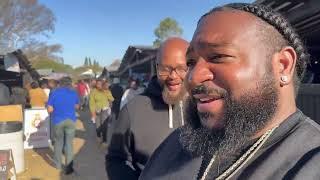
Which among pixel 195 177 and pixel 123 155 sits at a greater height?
pixel 195 177

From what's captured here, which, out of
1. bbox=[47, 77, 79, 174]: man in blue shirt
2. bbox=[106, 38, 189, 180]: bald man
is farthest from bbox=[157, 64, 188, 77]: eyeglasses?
bbox=[47, 77, 79, 174]: man in blue shirt


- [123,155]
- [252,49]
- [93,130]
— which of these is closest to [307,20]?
[123,155]

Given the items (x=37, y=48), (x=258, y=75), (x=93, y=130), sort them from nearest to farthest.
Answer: (x=258, y=75), (x=93, y=130), (x=37, y=48)

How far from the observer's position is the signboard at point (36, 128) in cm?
991

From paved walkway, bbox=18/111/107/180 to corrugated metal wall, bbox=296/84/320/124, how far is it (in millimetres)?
3085

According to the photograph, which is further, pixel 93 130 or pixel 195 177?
pixel 93 130

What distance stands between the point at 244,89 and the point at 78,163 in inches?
306

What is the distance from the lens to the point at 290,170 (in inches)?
42.7

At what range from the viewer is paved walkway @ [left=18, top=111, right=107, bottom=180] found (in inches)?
298

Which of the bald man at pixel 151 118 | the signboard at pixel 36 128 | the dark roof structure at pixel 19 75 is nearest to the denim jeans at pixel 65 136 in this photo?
the signboard at pixel 36 128

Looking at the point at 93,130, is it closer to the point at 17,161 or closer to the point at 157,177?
the point at 17,161

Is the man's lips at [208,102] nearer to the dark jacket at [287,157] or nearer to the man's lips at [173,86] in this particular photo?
the dark jacket at [287,157]

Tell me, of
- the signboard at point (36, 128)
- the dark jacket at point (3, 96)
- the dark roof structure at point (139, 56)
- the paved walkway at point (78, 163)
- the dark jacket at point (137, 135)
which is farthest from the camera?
the dark roof structure at point (139, 56)

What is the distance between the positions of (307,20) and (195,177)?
4666 millimetres
